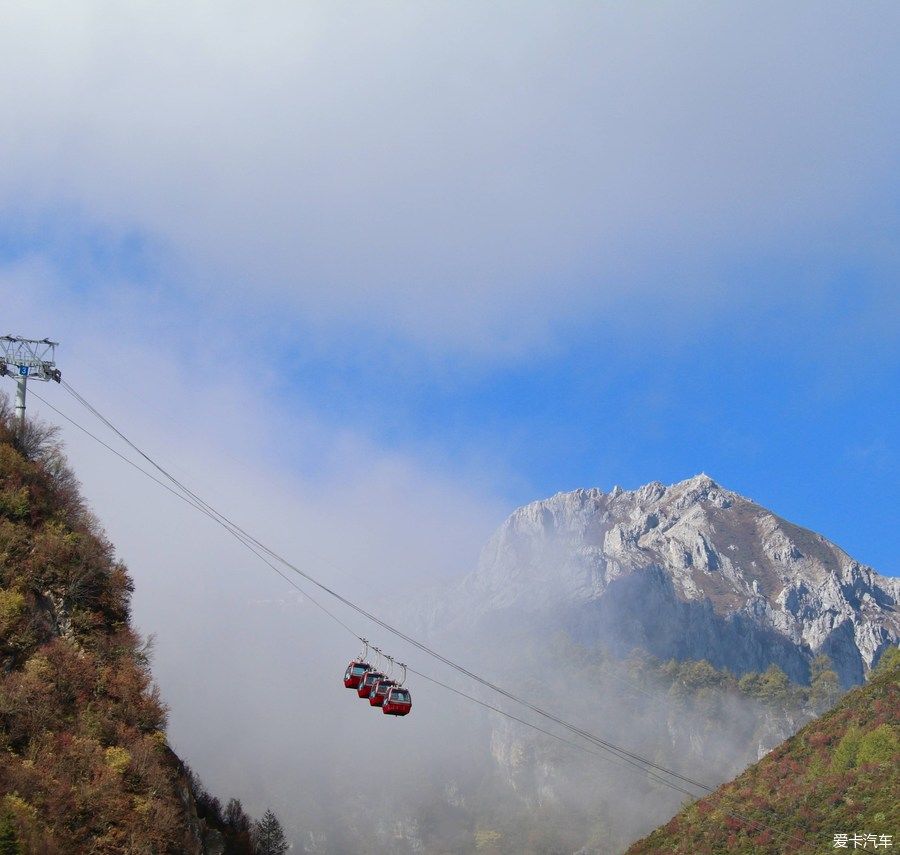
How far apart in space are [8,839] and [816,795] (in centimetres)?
8689

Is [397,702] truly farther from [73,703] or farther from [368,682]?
[73,703]

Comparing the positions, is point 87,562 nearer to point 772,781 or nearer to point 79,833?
point 79,833

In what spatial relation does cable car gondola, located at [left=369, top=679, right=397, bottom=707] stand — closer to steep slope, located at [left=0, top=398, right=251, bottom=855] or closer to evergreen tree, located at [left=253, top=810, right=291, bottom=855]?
steep slope, located at [left=0, top=398, right=251, bottom=855]

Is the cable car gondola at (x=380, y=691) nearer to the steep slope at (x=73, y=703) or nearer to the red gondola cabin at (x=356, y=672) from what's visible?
the red gondola cabin at (x=356, y=672)

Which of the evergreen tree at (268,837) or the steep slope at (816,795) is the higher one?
the steep slope at (816,795)

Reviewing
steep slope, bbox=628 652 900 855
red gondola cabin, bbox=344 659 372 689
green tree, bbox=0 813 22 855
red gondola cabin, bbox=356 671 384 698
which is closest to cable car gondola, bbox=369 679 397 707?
red gondola cabin, bbox=356 671 384 698

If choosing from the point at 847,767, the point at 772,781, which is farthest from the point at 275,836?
the point at 847,767

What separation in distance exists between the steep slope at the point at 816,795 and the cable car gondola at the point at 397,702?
44915 millimetres

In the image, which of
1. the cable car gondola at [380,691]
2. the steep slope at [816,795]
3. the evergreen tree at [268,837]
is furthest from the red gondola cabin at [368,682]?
the evergreen tree at [268,837]

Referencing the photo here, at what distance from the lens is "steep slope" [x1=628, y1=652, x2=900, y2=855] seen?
8619 centimetres

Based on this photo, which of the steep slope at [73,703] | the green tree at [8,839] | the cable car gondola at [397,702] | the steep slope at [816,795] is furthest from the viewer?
the steep slope at [816,795]

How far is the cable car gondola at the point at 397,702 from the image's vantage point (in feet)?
192

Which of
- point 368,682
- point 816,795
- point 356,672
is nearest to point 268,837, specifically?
point 816,795

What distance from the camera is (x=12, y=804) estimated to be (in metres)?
34.6
